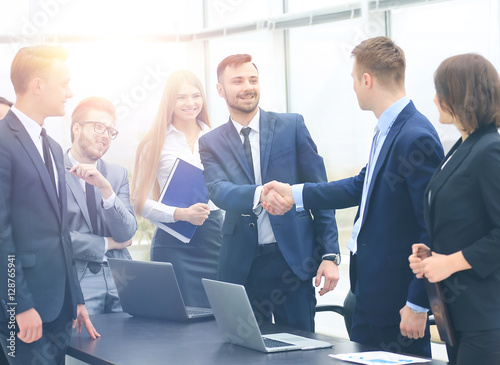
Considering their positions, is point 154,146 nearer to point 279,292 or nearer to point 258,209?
point 258,209

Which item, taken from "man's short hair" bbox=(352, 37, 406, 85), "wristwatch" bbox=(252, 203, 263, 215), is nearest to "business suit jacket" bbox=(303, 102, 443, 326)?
"man's short hair" bbox=(352, 37, 406, 85)

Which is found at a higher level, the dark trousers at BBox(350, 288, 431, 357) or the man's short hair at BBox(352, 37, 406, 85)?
the man's short hair at BBox(352, 37, 406, 85)

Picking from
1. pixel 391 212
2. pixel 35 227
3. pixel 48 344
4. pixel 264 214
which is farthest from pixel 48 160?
pixel 391 212

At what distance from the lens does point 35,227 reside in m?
2.25

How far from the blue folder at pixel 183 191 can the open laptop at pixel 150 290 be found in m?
0.81

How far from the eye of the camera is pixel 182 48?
601 cm

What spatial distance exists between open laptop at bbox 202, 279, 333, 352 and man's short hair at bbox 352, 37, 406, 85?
0.91 metres

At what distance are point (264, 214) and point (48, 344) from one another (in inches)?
42.8

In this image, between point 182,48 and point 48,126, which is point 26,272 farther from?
point 182,48

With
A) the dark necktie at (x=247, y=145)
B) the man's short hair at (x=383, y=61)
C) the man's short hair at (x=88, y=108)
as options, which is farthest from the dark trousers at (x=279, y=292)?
the man's short hair at (x=88, y=108)

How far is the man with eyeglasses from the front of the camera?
3059 mm

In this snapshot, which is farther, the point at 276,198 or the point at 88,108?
the point at 88,108

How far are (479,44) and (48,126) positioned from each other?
10.3 feet

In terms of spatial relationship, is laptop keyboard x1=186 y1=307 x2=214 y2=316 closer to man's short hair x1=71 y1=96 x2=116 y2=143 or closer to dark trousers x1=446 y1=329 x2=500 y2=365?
dark trousers x1=446 y1=329 x2=500 y2=365
